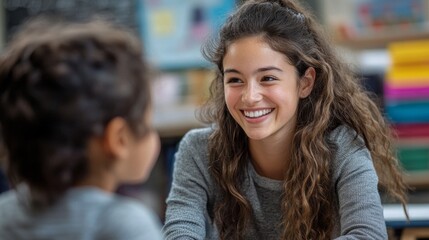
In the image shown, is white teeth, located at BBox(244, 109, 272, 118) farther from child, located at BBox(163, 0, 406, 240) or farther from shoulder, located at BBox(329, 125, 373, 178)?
shoulder, located at BBox(329, 125, 373, 178)

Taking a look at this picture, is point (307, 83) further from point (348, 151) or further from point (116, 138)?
point (116, 138)

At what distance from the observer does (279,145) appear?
1798 mm

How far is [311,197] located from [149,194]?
6.74 feet

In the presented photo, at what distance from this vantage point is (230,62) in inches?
67.0

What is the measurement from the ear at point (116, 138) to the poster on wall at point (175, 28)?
2564 millimetres

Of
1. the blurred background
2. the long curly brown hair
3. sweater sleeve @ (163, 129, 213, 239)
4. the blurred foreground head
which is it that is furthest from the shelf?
the blurred foreground head

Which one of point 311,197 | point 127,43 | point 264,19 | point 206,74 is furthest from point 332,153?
point 206,74

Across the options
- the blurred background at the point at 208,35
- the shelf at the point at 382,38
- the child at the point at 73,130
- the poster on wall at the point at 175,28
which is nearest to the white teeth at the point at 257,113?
the child at the point at 73,130

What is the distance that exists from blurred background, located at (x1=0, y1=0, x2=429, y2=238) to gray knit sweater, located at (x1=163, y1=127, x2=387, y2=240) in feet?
4.10

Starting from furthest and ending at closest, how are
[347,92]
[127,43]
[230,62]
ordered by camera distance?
[347,92] < [230,62] < [127,43]

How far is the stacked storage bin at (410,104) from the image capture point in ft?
9.97

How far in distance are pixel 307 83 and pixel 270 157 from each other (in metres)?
0.20

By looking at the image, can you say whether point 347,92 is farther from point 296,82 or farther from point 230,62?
point 230,62

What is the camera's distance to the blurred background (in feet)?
10.1
